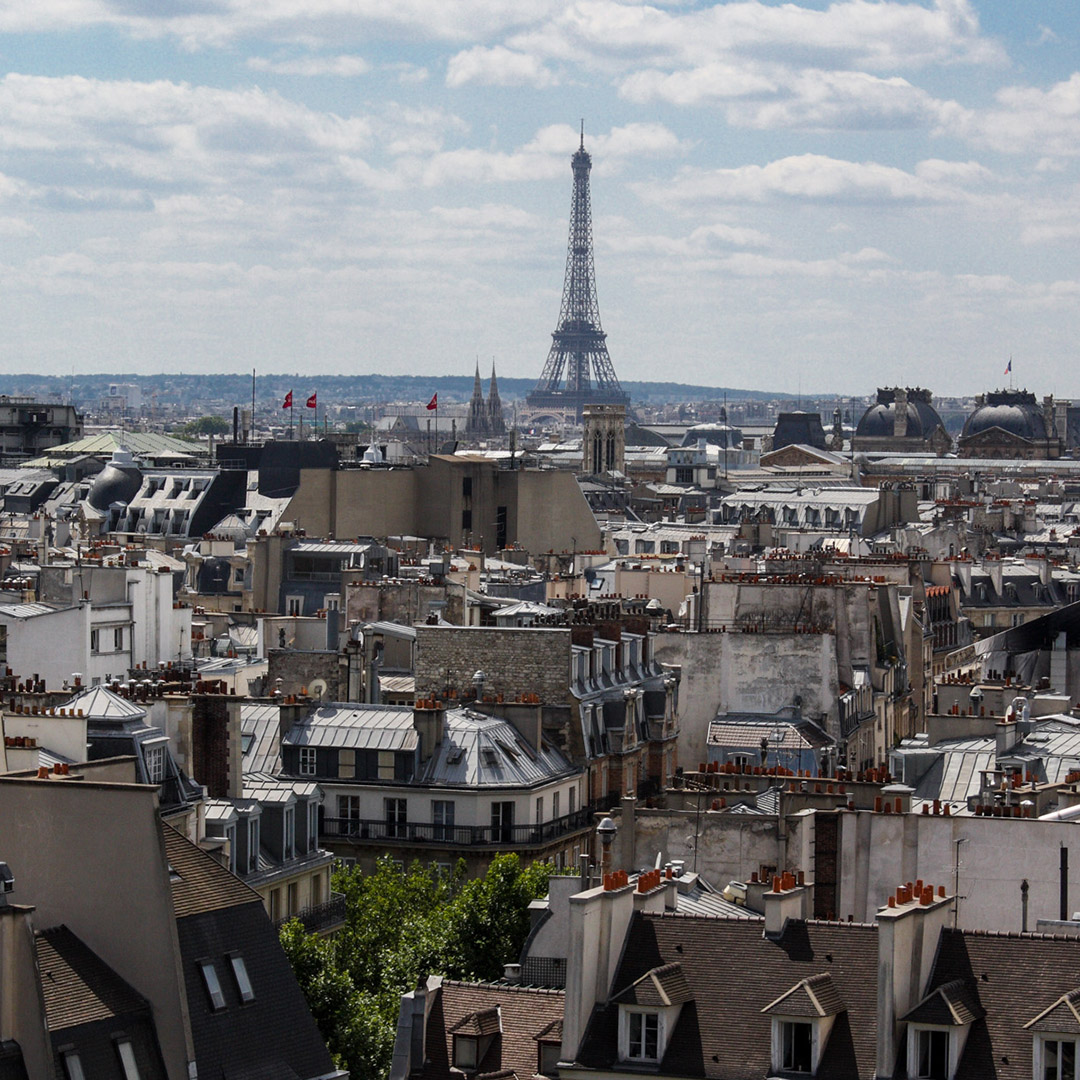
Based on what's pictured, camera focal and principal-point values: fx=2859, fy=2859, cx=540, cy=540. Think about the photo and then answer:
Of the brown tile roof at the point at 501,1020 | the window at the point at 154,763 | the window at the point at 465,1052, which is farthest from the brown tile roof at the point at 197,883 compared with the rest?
the window at the point at 154,763

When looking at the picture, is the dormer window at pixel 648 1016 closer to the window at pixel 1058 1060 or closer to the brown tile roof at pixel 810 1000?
the brown tile roof at pixel 810 1000

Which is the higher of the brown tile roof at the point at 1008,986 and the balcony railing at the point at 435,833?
the brown tile roof at the point at 1008,986

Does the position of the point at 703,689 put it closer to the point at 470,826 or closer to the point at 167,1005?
the point at 470,826

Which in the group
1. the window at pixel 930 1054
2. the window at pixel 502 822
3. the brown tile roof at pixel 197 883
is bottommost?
the window at pixel 502 822

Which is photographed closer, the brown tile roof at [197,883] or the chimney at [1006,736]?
the brown tile roof at [197,883]

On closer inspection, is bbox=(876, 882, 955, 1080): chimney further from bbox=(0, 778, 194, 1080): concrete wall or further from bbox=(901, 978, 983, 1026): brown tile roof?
bbox=(0, 778, 194, 1080): concrete wall

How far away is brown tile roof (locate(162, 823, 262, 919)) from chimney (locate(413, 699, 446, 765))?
1721 cm

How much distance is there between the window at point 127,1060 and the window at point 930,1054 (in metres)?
6.92


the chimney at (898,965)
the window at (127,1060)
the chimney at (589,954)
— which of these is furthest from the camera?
the window at (127,1060)

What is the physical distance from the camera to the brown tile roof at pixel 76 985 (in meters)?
24.9

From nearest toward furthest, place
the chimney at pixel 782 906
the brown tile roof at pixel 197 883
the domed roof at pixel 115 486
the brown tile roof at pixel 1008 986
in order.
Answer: the brown tile roof at pixel 1008 986 < the chimney at pixel 782 906 < the brown tile roof at pixel 197 883 < the domed roof at pixel 115 486

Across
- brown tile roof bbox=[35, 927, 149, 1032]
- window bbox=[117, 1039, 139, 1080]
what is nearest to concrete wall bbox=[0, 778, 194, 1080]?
brown tile roof bbox=[35, 927, 149, 1032]

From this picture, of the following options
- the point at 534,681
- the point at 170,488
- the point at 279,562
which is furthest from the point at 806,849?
A: the point at 170,488

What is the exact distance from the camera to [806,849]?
3219cm
